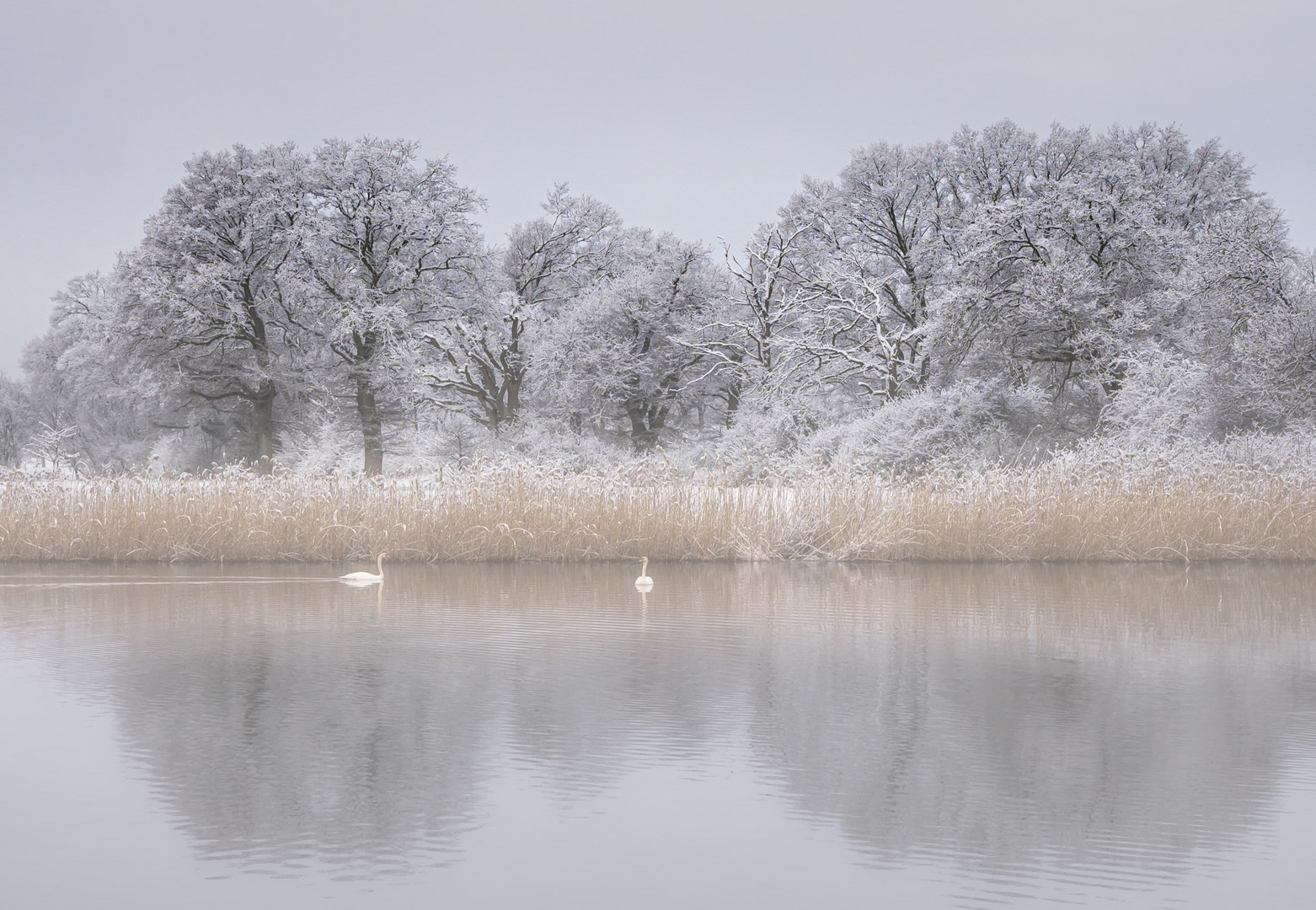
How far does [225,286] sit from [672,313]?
12.1m

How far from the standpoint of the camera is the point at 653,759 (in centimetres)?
457

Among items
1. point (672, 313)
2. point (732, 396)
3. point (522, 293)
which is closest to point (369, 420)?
point (522, 293)

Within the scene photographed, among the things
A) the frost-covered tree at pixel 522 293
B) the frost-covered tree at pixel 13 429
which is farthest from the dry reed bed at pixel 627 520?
the frost-covered tree at pixel 13 429

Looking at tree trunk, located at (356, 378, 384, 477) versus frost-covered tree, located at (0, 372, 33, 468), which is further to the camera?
frost-covered tree, located at (0, 372, 33, 468)

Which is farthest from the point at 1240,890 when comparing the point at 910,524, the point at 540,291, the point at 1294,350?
Answer: the point at 540,291

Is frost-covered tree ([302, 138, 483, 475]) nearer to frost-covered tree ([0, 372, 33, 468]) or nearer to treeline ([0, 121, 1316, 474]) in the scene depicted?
treeline ([0, 121, 1316, 474])

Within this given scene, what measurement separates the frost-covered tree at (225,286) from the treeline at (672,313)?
0.27 ft

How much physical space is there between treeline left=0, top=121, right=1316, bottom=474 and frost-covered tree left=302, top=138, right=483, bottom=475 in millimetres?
83

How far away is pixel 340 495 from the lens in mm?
13883

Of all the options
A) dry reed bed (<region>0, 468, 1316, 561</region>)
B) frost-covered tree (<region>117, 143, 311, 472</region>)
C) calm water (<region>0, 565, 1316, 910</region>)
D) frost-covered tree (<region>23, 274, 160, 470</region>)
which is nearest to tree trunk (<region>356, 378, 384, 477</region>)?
frost-covered tree (<region>117, 143, 311, 472</region>)

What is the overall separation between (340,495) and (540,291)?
24.1 metres

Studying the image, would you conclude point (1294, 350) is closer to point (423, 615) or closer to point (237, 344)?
point (423, 615)

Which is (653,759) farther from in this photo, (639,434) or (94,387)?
(94,387)

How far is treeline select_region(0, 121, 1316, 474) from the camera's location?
24.5 meters
